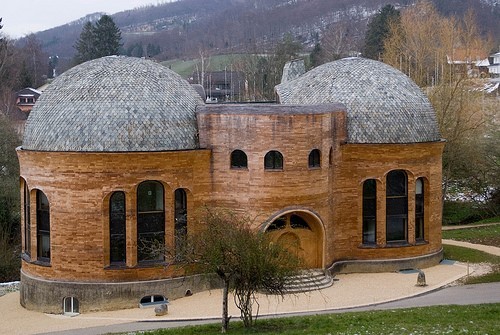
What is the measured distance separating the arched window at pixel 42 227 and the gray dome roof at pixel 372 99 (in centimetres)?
1308

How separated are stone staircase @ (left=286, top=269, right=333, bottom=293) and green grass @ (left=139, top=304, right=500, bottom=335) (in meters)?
5.85

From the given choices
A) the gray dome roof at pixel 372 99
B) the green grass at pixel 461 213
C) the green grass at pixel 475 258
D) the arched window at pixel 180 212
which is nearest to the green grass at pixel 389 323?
the green grass at pixel 475 258

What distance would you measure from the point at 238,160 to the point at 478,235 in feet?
63.7

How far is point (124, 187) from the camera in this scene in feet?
104

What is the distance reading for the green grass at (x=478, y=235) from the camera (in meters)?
44.0

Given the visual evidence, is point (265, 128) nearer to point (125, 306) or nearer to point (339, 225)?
point (339, 225)

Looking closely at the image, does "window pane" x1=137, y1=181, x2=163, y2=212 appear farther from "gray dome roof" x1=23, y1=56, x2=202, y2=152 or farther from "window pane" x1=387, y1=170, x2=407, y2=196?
"window pane" x1=387, y1=170, x2=407, y2=196

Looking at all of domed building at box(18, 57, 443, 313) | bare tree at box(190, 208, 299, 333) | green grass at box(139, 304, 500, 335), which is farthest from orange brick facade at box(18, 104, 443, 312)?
bare tree at box(190, 208, 299, 333)

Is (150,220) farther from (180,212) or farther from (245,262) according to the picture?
(245,262)

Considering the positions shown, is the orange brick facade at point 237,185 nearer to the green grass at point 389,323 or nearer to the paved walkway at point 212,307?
the paved walkway at point 212,307

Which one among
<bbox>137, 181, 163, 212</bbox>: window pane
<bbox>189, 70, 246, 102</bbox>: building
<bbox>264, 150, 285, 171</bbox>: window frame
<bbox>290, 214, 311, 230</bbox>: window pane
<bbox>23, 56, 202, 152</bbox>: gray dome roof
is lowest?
<bbox>290, 214, 311, 230</bbox>: window pane

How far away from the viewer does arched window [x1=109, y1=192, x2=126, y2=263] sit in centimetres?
3206

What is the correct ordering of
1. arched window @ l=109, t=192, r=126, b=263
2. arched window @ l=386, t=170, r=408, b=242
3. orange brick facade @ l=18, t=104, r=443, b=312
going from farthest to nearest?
1. arched window @ l=386, t=170, r=408, b=242
2. arched window @ l=109, t=192, r=126, b=263
3. orange brick facade @ l=18, t=104, r=443, b=312

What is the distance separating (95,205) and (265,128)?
7.88m
